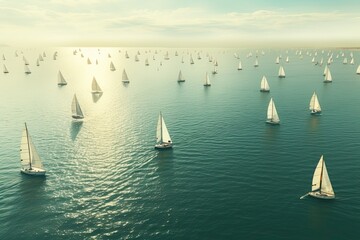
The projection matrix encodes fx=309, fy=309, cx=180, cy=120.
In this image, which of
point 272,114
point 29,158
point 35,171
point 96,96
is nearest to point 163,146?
point 35,171

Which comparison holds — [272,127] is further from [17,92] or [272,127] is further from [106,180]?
[17,92]

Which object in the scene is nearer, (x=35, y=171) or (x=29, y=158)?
(x=35, y=171)

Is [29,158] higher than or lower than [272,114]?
lower

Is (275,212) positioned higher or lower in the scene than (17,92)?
lower

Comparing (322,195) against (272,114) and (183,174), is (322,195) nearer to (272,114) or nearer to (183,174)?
(183,174)

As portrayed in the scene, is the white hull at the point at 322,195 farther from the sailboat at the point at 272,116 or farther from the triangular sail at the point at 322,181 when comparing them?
the sailboat at the point at 272,116

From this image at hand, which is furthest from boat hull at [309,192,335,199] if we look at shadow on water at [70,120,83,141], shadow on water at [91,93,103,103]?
shadow on water at [91,93,103,103]

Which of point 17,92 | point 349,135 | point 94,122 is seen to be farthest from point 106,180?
point 17,92

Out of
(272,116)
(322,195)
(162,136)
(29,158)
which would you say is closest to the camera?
(322,195)
